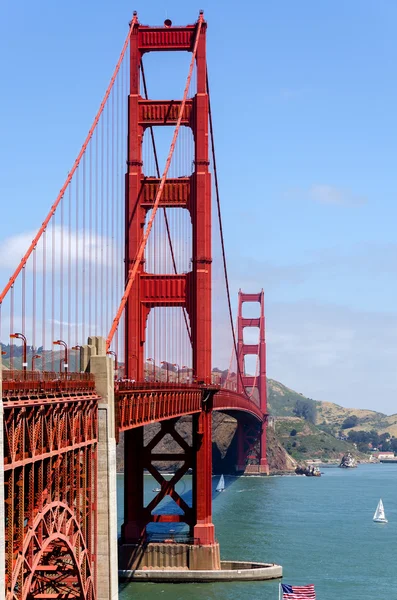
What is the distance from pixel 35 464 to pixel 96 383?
8295 mm

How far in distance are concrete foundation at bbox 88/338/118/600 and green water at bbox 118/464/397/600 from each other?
1466 centimetres

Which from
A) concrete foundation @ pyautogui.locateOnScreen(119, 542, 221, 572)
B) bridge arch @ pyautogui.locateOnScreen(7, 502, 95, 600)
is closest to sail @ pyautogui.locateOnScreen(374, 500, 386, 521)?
concrete foundation @ pyautogui.locateOnScreen(119, 542, 221, 572)

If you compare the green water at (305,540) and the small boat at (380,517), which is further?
the small boat at (380,517)

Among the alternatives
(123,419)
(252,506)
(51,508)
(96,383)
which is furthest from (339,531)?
(51,508)

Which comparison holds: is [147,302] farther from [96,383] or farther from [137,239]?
[96,383]

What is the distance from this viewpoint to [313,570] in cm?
5756

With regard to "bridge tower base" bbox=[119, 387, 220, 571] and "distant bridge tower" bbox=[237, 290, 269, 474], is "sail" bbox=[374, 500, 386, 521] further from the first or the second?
"distant bridge tower" bbox=[237, 290, 269, 474]

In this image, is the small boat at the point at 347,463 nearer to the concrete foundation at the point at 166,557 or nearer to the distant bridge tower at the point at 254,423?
the distant bridge tower at the point at 254,423

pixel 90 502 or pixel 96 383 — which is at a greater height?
pixel 96 383

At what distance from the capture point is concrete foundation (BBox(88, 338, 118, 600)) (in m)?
34.5

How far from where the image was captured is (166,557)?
54625mm

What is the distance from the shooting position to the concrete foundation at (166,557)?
5428 centimetres

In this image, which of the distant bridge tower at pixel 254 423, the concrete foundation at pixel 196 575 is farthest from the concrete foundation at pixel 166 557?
the distant bridge tower at pixel 254 423

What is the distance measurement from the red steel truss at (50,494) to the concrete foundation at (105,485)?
34cm
